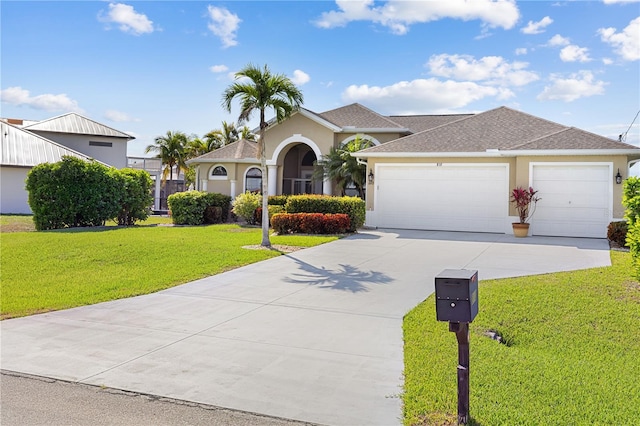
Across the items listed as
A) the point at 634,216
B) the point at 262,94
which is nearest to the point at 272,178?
the point at 262,94

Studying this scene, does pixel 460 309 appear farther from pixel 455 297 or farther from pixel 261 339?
pixel 261 339

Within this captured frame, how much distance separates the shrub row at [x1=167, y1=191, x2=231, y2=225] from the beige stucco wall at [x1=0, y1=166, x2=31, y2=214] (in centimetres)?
1188

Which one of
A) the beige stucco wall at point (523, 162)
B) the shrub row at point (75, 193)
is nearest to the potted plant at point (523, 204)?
the beige stucco wall at point (523, 162)

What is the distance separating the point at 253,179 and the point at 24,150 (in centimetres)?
1452

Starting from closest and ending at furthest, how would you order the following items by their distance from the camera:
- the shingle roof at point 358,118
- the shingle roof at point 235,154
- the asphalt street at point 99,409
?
the asphalt street at point 99,409 < the shingle roof at point 358,118 < the shingle roof at point 235,154

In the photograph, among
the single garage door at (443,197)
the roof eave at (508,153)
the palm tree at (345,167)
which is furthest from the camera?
the palm tree at (345,167)

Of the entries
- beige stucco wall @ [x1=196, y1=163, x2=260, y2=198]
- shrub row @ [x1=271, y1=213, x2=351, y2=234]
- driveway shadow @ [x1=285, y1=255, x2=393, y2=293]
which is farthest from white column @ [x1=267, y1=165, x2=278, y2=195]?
driveway shadow @ [x1=285, y1=255, x2=393, y2=293]

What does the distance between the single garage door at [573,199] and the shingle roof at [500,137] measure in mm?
829

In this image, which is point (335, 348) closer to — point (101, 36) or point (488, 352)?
point (488, 352)

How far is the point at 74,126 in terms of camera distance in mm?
36594

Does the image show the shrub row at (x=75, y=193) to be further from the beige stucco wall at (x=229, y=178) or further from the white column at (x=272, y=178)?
the beige stucco wall at (x=229, y=178)

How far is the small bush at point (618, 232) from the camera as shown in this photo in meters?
14.3

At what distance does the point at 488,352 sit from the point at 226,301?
4404 mm

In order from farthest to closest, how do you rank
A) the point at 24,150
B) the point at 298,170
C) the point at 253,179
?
1. the point at 24,150
2. the point at 298,170
3. the point at 253,179
